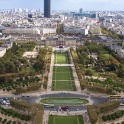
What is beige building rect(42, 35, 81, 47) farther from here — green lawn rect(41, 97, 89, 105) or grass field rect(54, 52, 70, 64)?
green lawn rect(41, 97, 89, 105)

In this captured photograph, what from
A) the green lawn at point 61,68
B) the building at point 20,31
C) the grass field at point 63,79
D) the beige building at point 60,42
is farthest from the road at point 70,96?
the building at point 20,31

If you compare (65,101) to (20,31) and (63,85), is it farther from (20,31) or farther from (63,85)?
(20,31)

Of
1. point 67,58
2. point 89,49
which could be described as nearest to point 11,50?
point 67,58

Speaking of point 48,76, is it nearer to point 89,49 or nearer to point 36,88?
point 36,88

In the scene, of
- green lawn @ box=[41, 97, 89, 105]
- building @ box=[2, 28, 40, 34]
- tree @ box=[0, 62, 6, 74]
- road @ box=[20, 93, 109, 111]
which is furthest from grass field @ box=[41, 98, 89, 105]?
building @ box=[2, 28, 40, 34]

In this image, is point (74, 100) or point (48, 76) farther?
point (48, 76)

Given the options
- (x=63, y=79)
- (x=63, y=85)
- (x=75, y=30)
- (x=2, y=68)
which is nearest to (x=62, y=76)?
(x=63, y=79)

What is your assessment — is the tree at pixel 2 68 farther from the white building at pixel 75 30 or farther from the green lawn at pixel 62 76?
the white building at pixel 75 30
